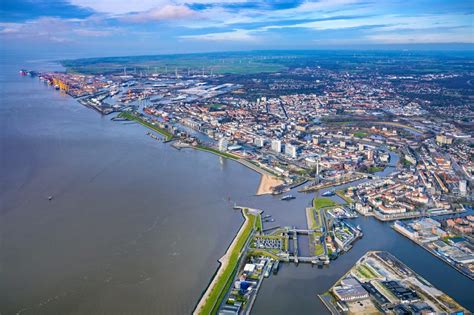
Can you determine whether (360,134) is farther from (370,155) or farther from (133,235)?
(133,235)

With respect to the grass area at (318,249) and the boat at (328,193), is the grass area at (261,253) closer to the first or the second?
the grass area at (318,249)

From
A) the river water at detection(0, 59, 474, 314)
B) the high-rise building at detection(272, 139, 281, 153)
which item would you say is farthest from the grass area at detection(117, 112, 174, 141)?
the high-rise building at detection(272, 139, 281, 153)

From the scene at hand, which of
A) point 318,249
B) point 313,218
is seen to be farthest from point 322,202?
point 318,249

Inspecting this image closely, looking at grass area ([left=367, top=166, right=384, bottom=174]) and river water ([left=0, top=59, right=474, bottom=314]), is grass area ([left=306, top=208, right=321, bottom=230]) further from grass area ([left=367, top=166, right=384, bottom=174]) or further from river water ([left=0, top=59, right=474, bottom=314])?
grass area ([left=367, top=166, right=384, bottom=174])

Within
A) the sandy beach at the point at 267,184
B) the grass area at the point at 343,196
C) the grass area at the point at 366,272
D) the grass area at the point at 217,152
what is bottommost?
the grass area at the point at 366,272

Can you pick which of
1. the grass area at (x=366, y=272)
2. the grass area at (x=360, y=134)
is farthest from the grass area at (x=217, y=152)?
the grass area at (x=366, y=272)
